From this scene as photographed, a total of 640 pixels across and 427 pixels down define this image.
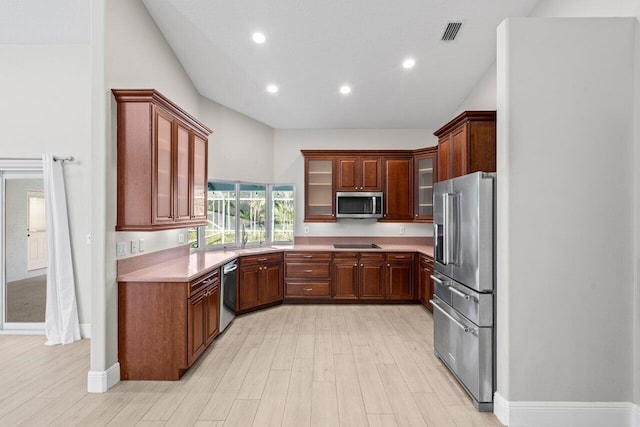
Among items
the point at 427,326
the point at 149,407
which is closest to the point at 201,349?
the point at 149,407

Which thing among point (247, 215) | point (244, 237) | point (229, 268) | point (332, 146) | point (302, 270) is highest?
point (332, 146)

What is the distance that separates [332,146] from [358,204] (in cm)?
120

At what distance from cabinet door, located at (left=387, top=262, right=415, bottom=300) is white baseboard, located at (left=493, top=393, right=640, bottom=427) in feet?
9.69

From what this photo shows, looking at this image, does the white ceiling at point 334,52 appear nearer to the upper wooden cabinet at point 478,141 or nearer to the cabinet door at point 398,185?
the cabinet door at point 398,185

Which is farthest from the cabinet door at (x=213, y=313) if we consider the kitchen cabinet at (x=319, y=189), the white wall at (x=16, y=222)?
the kitchen cabinet at (x=319, y=189)

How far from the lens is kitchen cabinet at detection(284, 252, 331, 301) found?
5324 millimetres

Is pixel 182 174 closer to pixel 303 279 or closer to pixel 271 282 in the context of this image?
pixel 271 282

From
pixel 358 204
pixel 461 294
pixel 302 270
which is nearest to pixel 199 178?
pixel 302 270

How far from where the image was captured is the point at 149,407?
2523 millimetres

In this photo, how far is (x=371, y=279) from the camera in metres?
5.35

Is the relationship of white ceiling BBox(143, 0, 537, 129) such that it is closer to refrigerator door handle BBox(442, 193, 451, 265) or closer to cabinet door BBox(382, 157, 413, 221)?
cabinet door BBox(382, 157, 413, 221)

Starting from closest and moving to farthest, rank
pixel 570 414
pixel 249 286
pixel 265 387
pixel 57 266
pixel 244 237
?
pixel 570 414 → pixel 265 387 → pixel 57 266 → pixel 249 286 → pixel 244 237

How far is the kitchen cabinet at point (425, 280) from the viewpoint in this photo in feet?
15.9

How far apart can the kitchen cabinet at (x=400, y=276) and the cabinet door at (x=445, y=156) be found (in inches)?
68.0
